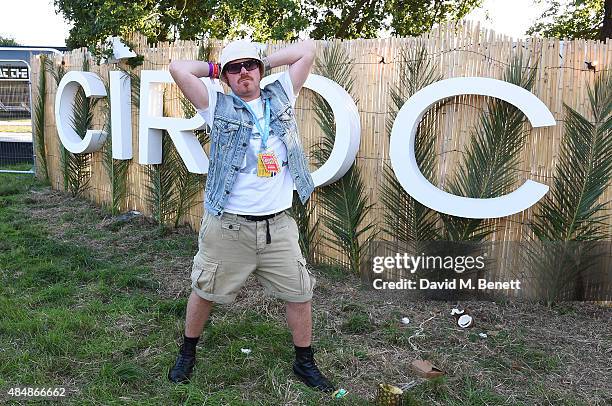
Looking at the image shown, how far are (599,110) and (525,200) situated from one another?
0.77 metres

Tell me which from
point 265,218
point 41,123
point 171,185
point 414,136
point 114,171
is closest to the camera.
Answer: point 265,218

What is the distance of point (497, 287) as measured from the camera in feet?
13.6

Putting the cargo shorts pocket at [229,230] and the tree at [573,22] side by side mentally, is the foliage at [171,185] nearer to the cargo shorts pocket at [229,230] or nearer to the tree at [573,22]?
the cargo shorts pocket at [229,230]

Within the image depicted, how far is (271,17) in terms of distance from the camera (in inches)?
512

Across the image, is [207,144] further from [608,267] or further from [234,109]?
[608,267]

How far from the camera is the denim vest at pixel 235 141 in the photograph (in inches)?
103

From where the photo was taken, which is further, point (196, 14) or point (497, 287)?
point (196, 14)

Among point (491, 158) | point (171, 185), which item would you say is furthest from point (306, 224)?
point (171, 185)

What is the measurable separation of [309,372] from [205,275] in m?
0.74

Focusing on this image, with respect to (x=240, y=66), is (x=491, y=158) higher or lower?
lower

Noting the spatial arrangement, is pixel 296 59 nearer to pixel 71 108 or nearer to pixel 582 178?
pixel 582 178

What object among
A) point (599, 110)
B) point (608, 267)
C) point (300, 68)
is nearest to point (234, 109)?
point (300, 68)

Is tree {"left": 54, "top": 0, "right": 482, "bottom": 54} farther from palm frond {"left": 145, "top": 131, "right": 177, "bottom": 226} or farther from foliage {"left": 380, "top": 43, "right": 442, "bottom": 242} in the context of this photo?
foliage {"left": 380, "top": 43, "right": 442, "bottom": 242}

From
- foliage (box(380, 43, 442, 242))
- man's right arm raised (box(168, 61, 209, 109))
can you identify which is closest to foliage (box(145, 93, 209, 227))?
foliage (box(380, 43, 442, 242))
